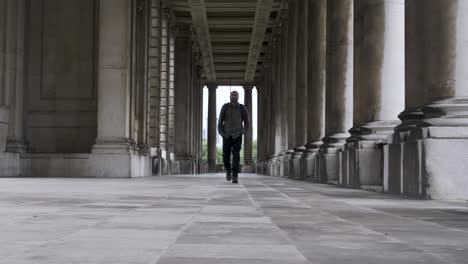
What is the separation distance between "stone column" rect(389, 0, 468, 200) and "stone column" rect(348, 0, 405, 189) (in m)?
3.04

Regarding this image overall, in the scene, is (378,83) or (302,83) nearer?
(378,83)

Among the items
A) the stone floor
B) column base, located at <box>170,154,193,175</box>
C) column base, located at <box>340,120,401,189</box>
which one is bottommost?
column base, located at <box>170,154,193,175</box>

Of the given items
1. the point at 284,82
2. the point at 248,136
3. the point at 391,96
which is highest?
the point at 284,82

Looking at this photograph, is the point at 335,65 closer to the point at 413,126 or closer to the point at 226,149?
the point at 226,149

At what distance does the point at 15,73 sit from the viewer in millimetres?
24422

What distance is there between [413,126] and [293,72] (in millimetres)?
26589

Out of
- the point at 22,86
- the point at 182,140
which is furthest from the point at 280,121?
the point at 22,86

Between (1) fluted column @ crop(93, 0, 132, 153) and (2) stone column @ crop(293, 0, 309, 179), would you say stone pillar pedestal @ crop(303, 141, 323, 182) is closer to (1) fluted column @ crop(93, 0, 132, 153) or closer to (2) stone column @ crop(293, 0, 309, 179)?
(2) stone column @ crop(293, 0, 309, 179)

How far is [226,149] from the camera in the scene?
58.5ft

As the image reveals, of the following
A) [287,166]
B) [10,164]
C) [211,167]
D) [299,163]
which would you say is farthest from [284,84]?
[211,167]

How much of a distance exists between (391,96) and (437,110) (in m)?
4.88

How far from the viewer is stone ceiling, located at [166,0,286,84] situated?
45812mm

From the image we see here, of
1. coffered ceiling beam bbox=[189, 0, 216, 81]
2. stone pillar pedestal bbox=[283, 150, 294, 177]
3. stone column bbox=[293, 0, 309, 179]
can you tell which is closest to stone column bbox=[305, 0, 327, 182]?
stone column bbox=[293, 0, 309, 179]

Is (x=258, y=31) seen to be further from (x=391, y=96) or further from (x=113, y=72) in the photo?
(x=391, y=96)
